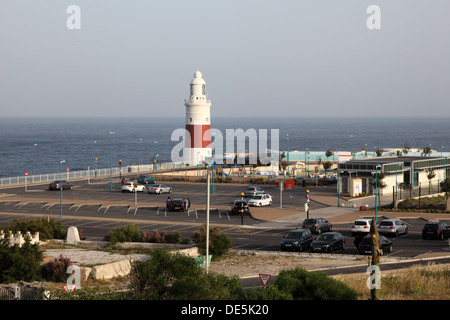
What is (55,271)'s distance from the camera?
2722cm

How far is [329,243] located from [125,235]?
38.3 feet

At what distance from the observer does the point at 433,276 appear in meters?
24.7

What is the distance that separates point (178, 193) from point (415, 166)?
76.4ft

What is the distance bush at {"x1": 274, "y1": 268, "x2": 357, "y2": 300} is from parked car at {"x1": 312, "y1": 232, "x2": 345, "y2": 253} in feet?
44.1

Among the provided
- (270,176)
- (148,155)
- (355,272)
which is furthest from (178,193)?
(148,155)

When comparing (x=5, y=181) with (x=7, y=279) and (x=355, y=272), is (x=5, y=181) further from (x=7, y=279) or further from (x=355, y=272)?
(x=355, y=272)

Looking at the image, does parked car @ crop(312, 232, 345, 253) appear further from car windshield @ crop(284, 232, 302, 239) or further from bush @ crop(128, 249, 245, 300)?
bush @ crop(128, 249, 245, 300)

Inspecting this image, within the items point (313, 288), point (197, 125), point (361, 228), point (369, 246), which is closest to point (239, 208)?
point (361, 228)

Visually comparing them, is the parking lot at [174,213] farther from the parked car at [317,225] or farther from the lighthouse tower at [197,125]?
the lighthouse tower at [197,125]

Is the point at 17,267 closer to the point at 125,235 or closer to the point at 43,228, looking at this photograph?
the point at 125,235

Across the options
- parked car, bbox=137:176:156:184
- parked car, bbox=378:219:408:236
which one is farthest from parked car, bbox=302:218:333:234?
parked car, bbox=137:176:156:184

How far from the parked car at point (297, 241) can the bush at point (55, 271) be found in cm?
1203

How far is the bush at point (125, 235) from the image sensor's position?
3609cm

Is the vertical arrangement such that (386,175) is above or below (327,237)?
above
